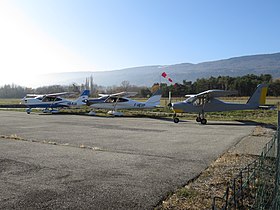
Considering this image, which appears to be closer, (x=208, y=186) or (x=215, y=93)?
(x=208, y=186)

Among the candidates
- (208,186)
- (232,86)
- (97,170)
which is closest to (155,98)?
(97,170)

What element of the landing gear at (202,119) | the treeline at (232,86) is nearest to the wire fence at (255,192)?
the landing gear at (202,119)

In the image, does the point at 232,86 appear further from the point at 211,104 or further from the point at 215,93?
the point at 215,93

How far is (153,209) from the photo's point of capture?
3885 mm

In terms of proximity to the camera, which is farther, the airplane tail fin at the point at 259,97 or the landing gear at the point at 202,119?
the airplane tail fin at the point at 259,97

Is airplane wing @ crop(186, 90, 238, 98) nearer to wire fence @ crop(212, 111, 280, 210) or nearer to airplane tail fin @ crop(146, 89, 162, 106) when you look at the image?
airplane tail fin @ crop(146, 89, 162, 106)

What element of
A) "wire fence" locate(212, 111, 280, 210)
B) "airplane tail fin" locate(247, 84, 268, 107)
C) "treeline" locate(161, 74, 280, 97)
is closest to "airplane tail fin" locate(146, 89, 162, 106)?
"airplane tail fin" locate(247, 84, 268, 107)

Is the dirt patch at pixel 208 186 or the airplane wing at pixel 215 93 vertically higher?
the airplane wing at pixel 215 93

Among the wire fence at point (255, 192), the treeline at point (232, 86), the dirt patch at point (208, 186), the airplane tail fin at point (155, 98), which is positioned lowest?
the dirt patch at point (208, 186)

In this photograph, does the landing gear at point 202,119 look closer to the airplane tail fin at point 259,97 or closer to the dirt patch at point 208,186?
the airplane tail fin at point 259,97

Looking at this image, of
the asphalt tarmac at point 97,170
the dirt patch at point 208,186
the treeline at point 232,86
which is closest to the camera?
the dirt patch at point 208,186

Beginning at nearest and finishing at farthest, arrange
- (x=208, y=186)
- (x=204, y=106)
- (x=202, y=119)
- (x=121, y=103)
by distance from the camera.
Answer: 1. (x=208, y=186)
2. (x=202, y=119)
3. (x=204, y=106)
4. (x=121, y=103)

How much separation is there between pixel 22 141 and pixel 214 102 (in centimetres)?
1195

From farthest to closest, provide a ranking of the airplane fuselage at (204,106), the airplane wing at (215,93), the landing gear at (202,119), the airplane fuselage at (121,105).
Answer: the airplane fuselage at (121,105) < the airplane fuselage at (204,106) < the landing gear at (202,119) < the airplane wing at (215,93)
